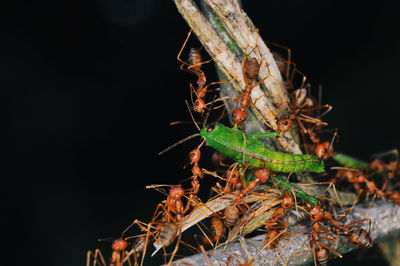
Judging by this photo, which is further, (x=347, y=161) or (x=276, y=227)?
(x=347, y=161)

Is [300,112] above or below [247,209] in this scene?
above

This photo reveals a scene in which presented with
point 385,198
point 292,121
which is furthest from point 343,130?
point 292,121

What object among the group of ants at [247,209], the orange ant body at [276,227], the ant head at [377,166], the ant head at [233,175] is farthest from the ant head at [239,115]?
the ant head at [377,166]

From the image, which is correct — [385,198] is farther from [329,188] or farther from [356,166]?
[329,188]

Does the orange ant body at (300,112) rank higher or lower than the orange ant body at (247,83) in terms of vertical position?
lower

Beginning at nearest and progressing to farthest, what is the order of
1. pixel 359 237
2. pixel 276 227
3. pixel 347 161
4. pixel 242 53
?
1. pixel 276 227
2. pixel 242 53
3. pixel 359 237
4. pixel 347 161

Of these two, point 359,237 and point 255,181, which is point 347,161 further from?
point 255,181

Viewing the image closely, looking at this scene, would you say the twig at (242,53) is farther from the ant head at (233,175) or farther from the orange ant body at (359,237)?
the orange ant body at (359,237)

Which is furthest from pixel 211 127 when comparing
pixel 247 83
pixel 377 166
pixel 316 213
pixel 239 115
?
pixel 377 166

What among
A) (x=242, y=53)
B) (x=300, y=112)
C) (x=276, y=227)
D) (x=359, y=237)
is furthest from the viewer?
(x=300, y=112)
